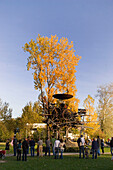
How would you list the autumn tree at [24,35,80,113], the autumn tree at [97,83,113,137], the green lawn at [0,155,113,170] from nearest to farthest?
the green lawn at [0,155,113,170]
the autumn tree at [24,35,80,113]
the autumn tree at [97,83,113,137]

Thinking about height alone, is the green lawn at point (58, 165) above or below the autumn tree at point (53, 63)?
below

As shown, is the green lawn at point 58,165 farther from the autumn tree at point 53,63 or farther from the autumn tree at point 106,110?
the autumn tree at point 106,110

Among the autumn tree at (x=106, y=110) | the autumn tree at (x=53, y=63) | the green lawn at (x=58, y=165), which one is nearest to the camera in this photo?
the green lawn at (x=58, y=165)

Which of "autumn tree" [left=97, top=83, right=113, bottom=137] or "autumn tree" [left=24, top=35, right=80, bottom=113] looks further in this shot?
"autumn tree" [left=97, top=83, right=113, bottom=137]

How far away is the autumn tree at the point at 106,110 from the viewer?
2073 inches

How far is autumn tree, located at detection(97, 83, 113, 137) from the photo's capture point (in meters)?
52.7

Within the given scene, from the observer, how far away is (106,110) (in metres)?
53.9

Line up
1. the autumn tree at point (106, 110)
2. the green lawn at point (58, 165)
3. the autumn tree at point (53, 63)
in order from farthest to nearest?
the autumn tree at point (106, 110)
the autumn tree at point (53, 63)
the green lawn at point (58, 165)

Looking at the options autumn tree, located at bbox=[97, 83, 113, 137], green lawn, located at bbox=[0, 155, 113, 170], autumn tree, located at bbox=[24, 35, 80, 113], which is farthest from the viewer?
autumn tree, located at bbox=[97, 83, 113, 137]

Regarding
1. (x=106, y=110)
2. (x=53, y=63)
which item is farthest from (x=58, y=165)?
(x=106, y=110)

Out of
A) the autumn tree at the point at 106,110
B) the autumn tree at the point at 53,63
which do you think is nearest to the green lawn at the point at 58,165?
the autumn tree at the point at 53,63

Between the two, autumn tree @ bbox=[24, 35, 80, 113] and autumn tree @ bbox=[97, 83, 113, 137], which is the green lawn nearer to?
autumn tree @ bbox=[24, 35, 80, 113]

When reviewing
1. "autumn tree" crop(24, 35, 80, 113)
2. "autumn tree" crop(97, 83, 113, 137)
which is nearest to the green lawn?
"autumn tree" crop(24, 35, 80, 113)

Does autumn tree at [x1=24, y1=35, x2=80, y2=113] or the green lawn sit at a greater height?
autumn tree at [x1=24, y1=35, x2=80, y2=113]
